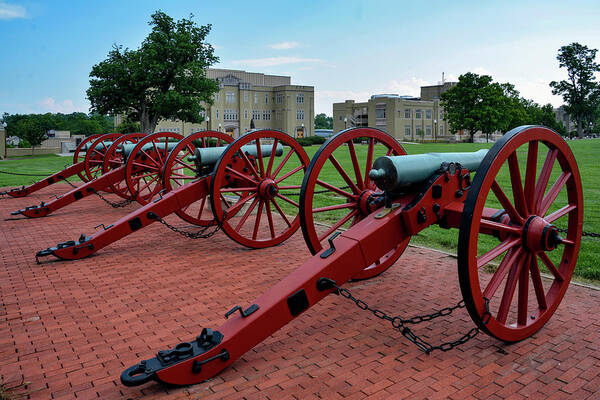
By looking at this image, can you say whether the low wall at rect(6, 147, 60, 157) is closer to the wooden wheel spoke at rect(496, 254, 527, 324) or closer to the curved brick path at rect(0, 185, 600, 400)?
the curved brick path at rect(0, 185, 600, 400)

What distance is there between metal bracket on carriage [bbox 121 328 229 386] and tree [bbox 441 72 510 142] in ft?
177

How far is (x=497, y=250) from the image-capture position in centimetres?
357

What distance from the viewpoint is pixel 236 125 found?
255ft

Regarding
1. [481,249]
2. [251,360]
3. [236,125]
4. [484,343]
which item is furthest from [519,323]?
[236,125]

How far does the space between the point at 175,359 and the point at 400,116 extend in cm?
8013

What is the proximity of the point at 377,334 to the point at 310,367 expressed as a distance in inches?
31.9

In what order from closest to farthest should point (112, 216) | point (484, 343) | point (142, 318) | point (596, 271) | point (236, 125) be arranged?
1. point (484, 343)
2. point (142, 318)
3. point (596, 271)
4. point (112, 216)
5. point (236, 125)

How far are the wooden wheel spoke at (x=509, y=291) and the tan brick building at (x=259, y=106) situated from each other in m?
72.8

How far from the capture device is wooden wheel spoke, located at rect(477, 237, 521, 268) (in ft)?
11.6

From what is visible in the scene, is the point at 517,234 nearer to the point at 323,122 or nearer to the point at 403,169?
the point at 403,169

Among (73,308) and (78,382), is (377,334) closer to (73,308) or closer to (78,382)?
(78,382)

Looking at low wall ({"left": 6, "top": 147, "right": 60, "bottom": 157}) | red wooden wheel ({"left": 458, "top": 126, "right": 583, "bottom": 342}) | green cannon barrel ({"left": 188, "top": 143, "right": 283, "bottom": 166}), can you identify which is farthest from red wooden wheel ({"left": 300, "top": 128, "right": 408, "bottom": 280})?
low wall ({"left": 6, "top": 147, "right": 60, "bottom": 157})

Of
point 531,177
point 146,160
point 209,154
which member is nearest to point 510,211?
point 531,177

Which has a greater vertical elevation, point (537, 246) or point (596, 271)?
point (537, 246)
